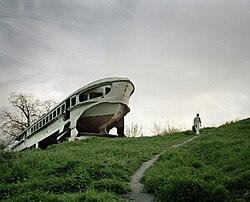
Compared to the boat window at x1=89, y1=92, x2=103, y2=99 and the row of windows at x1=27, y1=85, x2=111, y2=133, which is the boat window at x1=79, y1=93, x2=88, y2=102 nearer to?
the row of windows at x1=27, y1=85, x2=111, y2=133

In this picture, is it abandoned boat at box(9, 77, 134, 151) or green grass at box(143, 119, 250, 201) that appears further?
abandoned boat at box(9, 77, 134, 151)

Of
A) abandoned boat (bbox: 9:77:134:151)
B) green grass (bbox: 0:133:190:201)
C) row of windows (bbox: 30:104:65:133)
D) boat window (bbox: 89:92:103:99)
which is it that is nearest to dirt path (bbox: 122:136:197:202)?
green grass (bbox: 0:133:190:201)

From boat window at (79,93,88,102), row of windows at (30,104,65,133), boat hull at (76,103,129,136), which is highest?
boat window at (79,93,88,102)

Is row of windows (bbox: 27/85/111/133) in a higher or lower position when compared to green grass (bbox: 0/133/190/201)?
higher

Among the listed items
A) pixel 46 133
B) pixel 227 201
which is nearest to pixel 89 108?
pixel 46 133

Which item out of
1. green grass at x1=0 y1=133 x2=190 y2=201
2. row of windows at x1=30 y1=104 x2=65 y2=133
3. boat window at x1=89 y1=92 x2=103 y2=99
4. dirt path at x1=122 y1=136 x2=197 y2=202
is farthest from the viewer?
row of windows at x1=30 y1=104 x2=65 y2=133

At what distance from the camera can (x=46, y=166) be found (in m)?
13.0

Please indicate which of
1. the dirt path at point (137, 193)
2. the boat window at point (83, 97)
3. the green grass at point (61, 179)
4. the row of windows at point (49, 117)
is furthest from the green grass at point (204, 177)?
the row of windows at point (49, 117)

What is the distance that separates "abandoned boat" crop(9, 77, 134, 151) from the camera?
31719mm

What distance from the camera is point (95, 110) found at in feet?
106

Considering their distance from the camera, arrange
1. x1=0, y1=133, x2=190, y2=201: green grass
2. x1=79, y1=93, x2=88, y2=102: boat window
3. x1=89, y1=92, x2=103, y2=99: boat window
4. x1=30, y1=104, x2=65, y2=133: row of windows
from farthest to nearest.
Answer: x1=30, y1=104, x2=65, y2=133: row of windows → x1=79, y1=93, x2=88, y2=102: boat window → x1=89, y1=92, x2=103, y2=99: boat window → x1=0, y1=133, x2=190, y2=201: green grass

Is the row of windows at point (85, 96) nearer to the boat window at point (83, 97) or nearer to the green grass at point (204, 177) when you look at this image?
the boat window at point (83, 97)

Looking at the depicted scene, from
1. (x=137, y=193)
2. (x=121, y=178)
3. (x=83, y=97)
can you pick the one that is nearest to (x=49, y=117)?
(x=83, y=97)

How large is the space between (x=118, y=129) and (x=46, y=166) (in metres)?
22.5
